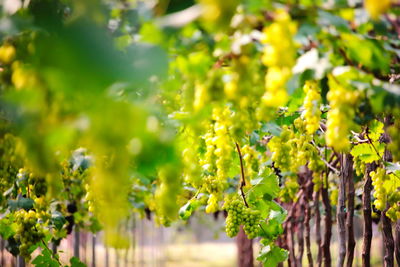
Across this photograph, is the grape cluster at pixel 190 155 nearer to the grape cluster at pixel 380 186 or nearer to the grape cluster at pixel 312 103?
the grape cluster at pixel 312 103

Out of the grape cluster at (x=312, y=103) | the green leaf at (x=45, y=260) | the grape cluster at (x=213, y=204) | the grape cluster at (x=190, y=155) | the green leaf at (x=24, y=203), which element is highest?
the grape cluster at (x=312, y=103)

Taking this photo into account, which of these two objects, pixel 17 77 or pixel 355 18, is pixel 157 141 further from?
pixel 355 18

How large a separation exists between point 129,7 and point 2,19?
0.29 m

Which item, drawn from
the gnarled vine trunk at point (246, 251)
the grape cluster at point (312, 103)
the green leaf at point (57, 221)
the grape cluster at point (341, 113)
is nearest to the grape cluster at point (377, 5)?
the grape cluster at point (341, 113)

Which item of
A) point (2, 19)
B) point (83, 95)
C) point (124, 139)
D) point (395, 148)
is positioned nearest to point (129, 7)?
point (2, 19)

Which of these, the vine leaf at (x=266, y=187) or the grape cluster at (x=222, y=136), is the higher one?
the grape cluster at (x=222, y=136)

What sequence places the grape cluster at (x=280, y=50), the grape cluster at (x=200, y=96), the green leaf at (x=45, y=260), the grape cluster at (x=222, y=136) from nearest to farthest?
the grape cluster at (x=280, y=50)
the grape cluster at (x=200, y=96)
the grape cluster at (x=222, y=136)
the green leaf at (x=45, y=260)

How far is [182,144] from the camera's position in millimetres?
1905

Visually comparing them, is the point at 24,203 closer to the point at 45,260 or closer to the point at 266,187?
the point at 45,260

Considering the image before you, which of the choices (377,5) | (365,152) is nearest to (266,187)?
(365,152)

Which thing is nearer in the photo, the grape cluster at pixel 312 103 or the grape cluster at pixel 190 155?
the grape cluster at pixel 312 103

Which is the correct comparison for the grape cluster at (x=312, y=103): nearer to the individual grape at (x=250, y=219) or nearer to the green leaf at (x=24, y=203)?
the individual grape at (x=250, y=219)

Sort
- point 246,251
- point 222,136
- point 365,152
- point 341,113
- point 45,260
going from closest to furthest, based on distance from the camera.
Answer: point 341,113 → point 222,136 → point 365,152 → point 45,260 → point 246,251

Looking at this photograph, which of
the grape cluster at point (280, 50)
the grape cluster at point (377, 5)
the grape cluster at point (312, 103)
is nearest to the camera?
the grape cluster at point (377, 5)
